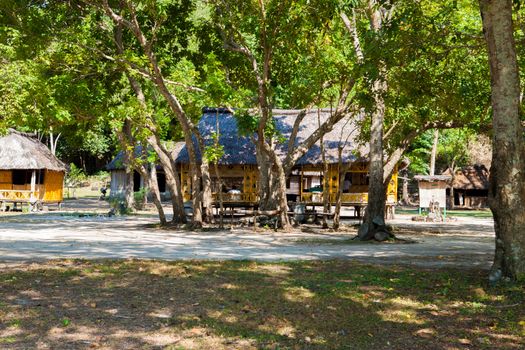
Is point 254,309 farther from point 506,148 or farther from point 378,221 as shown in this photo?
point 378,221

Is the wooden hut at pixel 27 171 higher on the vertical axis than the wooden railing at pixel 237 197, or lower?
higher

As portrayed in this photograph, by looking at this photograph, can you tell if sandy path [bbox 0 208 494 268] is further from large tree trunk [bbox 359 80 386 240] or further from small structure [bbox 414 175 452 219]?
small structure [bbox 414 175 452 219]

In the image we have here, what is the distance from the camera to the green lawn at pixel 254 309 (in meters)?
5.20

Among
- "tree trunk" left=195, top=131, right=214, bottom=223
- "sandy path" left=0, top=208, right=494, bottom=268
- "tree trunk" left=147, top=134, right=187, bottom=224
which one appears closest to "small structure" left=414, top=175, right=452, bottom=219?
"sandy path" left=0, top=208, right=494, bottom=268

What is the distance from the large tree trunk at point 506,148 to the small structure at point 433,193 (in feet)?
57.7

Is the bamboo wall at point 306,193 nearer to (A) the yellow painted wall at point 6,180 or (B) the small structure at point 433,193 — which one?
(B) the small structure at point 433,193

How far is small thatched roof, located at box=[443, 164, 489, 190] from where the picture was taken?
134 ft

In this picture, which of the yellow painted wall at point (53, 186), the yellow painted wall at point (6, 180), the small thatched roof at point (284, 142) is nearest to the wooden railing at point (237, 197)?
the small thatched roof at point (284, 142)

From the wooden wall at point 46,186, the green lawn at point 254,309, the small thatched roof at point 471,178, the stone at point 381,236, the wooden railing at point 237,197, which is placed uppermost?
the small thatched roof at point 471,178

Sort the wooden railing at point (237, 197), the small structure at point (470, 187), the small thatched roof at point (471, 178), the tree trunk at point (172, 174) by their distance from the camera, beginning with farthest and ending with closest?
the small structure at point (470, 187) → the small thatched roof at point (471, 178) → the wooden railing at point (237, 197) → the tree trunk at point (172, 174)

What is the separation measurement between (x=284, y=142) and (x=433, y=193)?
724 centimetres

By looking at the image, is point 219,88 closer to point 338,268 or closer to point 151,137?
point 151,137

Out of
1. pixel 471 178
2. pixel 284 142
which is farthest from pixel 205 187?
pixel 471 178

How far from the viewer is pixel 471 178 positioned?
4112cm
